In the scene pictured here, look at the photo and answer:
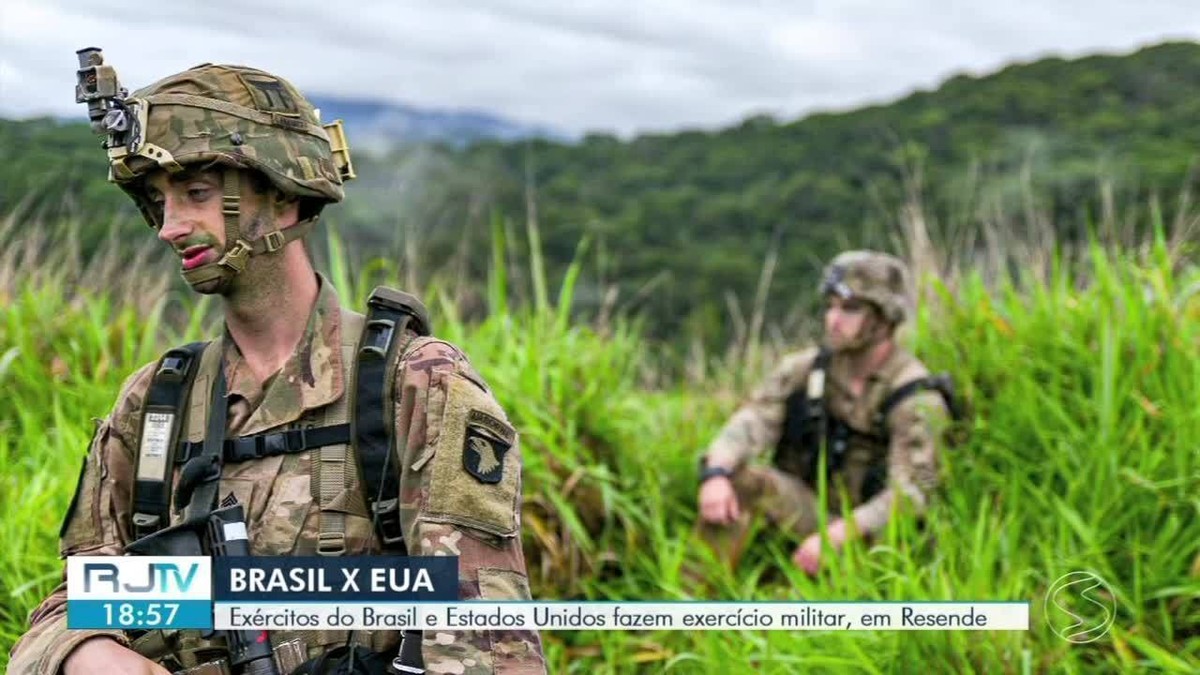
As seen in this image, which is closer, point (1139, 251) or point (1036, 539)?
point (1036, 539)

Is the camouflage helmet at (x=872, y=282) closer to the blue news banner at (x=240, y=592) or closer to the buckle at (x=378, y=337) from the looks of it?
the buckle at (x=378, y=337)

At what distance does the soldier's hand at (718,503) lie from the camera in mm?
4965

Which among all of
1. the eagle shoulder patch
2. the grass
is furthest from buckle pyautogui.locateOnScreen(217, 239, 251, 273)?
the grass

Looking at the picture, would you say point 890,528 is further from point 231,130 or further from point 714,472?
point 231,130

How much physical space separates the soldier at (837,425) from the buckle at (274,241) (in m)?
2.92

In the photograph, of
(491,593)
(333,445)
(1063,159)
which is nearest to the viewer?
(491,593)

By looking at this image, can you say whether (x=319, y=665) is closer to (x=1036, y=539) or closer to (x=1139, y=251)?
(x=1036, y=539)

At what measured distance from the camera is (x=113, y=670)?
7.07 ft

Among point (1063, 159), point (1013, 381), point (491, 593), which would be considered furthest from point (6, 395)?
point (1063, 159)

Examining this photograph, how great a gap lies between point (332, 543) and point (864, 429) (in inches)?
138

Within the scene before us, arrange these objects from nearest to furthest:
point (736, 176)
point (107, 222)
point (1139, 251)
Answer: point (1139, 251) < point (107, 222) < point (736, 176)

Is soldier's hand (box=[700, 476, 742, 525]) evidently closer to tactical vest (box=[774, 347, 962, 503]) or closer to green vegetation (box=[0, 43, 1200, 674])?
green vegetation (box=[0, 43, 1200, 674])

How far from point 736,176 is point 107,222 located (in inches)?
1110

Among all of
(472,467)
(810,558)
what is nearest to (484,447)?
(472,467)
